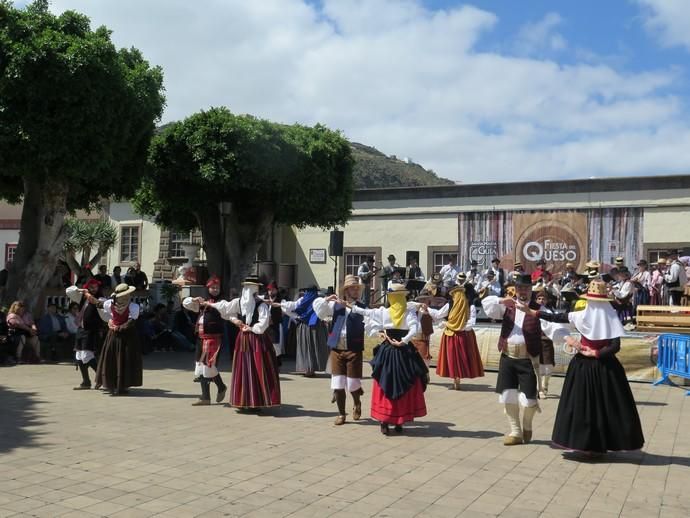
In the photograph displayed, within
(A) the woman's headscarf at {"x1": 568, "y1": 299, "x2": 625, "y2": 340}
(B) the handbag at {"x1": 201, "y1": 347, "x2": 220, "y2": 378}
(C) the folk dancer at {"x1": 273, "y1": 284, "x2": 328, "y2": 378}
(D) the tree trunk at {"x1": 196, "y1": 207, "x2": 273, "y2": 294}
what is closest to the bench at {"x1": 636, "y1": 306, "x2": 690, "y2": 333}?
(C) the folk dancer at {"x1": 273, "y1": 284, "x2": 328, "y2": 378}

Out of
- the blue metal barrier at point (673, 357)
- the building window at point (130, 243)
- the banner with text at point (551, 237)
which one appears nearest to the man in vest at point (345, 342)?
the blue metal barrier at point (673, 357)

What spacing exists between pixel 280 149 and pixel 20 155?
8374 millimetres

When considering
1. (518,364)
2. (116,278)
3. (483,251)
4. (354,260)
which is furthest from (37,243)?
(483,251)

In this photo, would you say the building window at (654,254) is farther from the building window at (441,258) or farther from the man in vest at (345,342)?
the man in vest at (345,342)

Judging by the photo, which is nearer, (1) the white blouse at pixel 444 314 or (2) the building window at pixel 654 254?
(1) the white blouse at pixel 444 314

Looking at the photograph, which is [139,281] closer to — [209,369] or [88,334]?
[88,334]

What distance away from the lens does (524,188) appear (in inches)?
1013

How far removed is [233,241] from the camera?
2330cm

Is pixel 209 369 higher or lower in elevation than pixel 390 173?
lower

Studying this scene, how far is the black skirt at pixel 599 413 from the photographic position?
6918 mm

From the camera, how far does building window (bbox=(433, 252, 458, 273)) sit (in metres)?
26.7

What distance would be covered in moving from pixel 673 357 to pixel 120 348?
32.0 ft

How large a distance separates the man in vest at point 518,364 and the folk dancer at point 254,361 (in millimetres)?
3043

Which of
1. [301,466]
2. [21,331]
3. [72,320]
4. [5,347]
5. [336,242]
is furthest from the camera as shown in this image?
[336,242]
